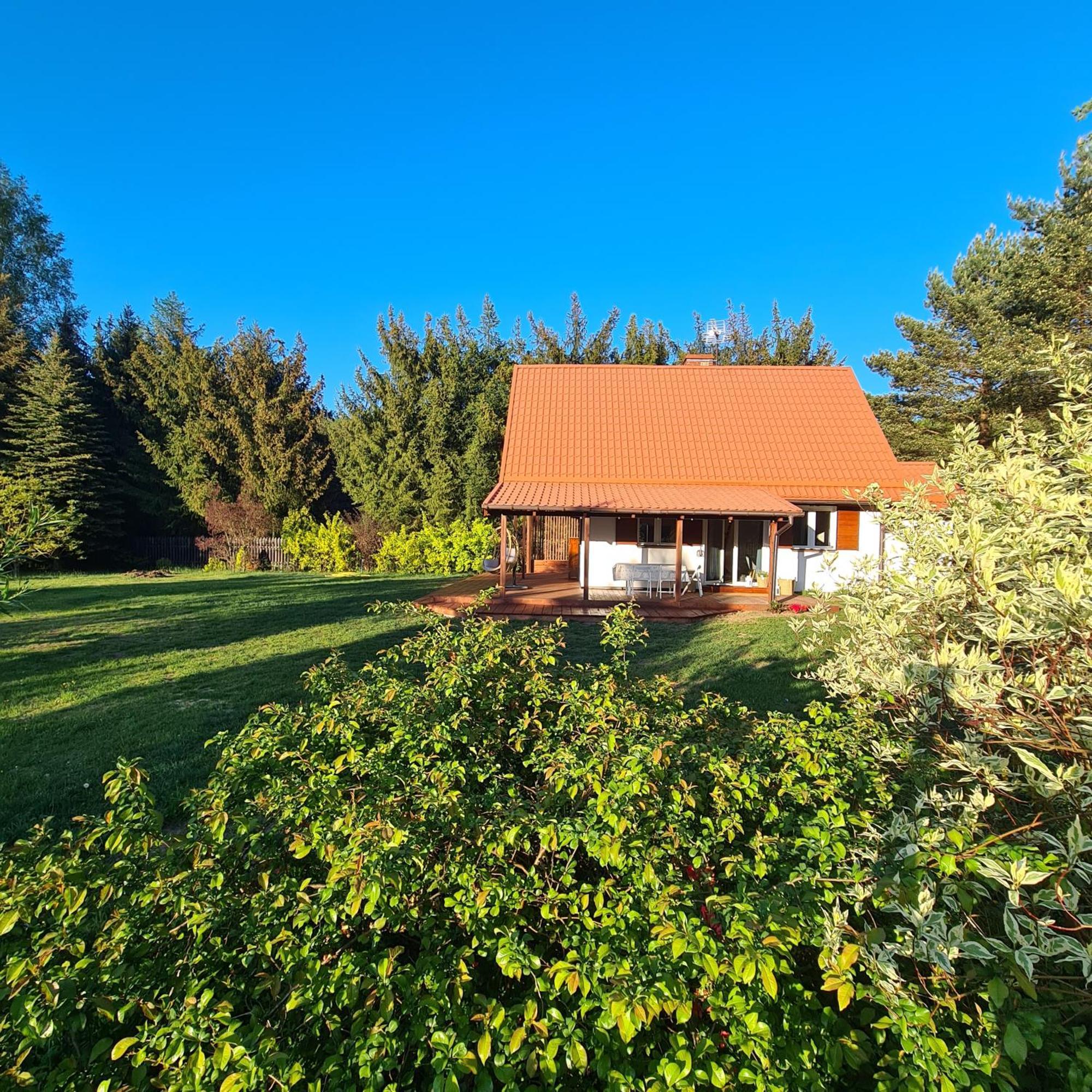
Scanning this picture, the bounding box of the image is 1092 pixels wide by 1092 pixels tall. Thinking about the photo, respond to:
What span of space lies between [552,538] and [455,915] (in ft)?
72.8

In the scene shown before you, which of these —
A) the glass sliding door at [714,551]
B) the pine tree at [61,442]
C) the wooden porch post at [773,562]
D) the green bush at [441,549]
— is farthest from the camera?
the pine tree at [61,442]

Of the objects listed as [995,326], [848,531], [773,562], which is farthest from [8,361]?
[995,326]

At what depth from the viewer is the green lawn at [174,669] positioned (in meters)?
4.78

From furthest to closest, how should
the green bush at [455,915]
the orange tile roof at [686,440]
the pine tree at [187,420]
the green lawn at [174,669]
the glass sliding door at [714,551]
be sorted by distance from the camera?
the pine tree at [187,420] < the glass sliding door at [714,551] < the orange tile roof at [686,440] < the green lawn at [174,669] < the green bush at [455,915]

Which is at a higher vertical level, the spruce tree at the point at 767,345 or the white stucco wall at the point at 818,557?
the spruce tree at the point at 767,345

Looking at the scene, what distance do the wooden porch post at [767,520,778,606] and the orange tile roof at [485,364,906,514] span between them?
55 cm

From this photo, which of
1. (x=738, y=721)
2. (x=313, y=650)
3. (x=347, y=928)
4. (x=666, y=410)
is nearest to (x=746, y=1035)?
(x=347, y=928)

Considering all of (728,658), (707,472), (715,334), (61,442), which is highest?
(715,334)

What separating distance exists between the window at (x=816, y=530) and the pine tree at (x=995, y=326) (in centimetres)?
399

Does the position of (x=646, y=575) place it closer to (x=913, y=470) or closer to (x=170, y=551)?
(x=913, y=470)

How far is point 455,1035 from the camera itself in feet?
4.37

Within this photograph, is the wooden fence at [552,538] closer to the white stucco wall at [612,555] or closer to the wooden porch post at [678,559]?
the white stucco wall at [612,555]

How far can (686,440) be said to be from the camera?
53.6 feet

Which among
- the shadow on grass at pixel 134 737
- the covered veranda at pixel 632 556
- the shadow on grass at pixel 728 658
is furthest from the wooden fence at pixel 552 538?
the shadow on grass at pixel 134 737
